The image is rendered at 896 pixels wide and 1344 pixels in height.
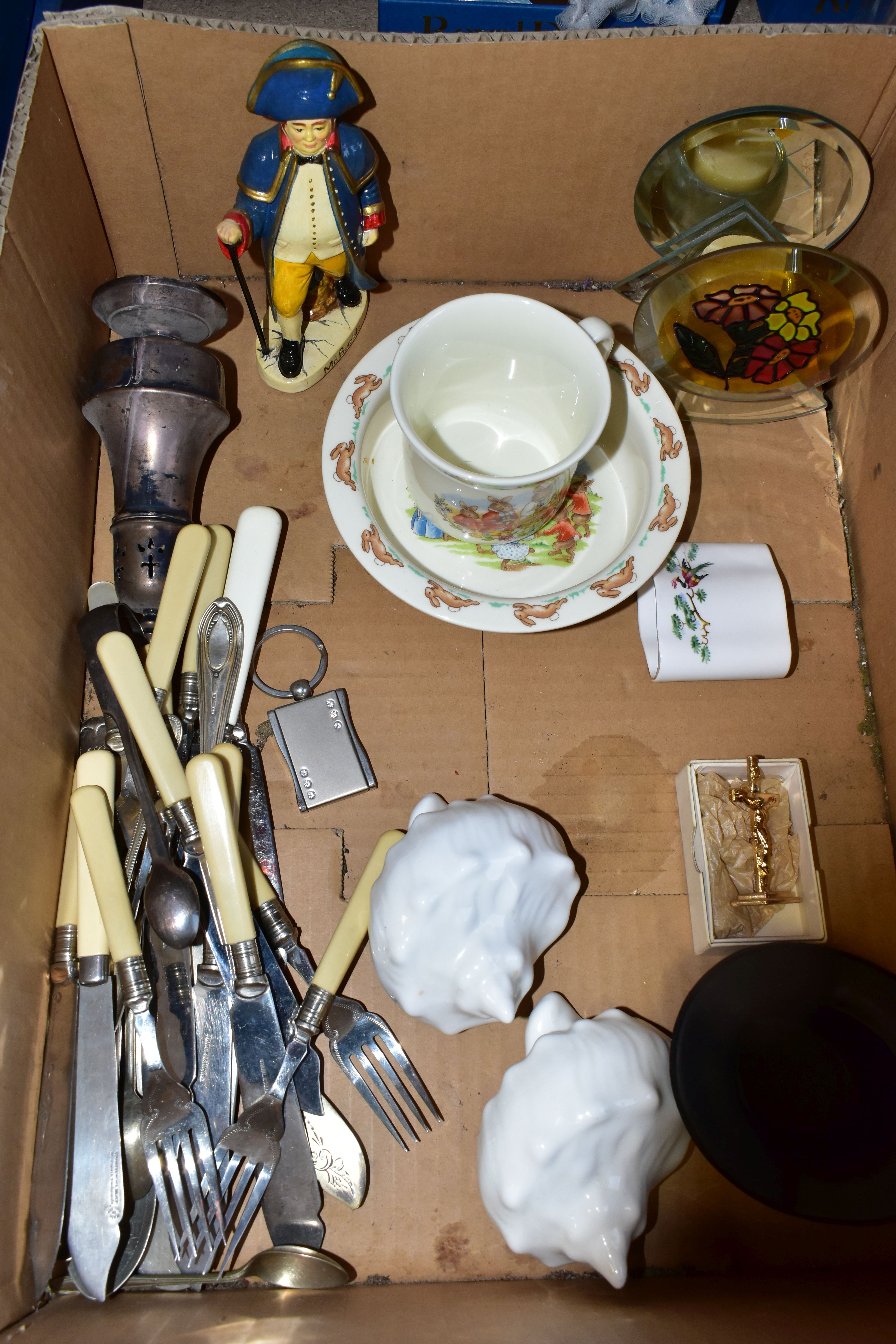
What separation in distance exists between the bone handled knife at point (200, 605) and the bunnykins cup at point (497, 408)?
16 cm

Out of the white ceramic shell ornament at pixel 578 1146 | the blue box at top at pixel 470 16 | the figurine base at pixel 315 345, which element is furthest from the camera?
the blue box at top at pixel 470 16

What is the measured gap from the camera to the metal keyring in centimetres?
71

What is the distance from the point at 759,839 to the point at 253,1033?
392mm

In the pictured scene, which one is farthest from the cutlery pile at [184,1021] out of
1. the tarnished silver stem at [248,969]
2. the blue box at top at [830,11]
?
the blue box at top at [830,11]

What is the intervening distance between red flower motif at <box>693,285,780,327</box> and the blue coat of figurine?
265mm

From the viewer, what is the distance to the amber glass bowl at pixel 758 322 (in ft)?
2.19

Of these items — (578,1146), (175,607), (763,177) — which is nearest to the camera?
(578,1146)

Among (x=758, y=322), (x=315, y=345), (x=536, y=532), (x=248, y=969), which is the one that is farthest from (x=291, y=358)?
(x=248, y=969)

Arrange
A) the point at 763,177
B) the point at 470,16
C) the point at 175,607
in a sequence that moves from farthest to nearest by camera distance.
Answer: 1. the point at 470,16
2. the point at 763,177
3. the point at 175,607

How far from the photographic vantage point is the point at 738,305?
2.26 ft

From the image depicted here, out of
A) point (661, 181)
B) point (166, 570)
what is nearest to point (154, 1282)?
point (166, 570)

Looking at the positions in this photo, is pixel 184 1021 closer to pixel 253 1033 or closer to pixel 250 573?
pixel 253 1033

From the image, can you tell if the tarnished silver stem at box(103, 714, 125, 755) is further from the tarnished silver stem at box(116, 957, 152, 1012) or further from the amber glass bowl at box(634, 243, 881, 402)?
the amber glass bowl at box(634, 243, 881, 402)

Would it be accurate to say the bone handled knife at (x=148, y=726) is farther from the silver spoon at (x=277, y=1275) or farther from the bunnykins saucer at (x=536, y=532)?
the silver spoon at (x=277, y=1275)
